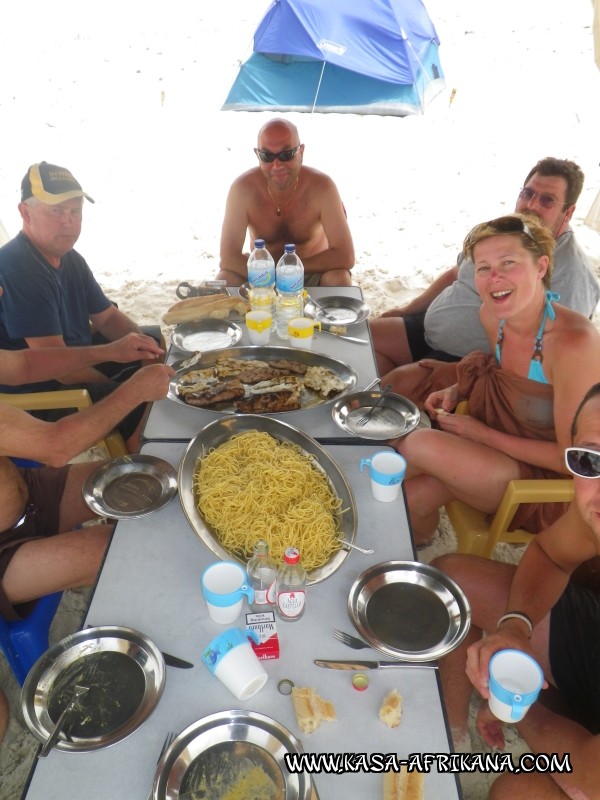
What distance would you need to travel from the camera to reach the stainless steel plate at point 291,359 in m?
2.73

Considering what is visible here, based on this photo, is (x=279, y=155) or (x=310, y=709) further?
(x=279, y=155)

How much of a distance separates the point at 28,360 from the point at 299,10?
9.34 metres

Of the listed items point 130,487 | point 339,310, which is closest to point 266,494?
point 130,487

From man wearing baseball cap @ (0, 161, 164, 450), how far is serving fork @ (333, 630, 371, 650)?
7.11 ft

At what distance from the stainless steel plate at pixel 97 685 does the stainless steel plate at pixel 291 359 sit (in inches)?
50.1

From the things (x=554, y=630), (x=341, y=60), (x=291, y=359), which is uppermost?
(x=341, y=60)

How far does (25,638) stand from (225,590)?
42.8 inches

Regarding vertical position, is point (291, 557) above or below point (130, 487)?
above

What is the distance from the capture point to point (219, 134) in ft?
34.4

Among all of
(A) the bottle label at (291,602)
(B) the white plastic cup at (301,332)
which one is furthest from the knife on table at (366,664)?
(B) the white plastic cup at (301,332)

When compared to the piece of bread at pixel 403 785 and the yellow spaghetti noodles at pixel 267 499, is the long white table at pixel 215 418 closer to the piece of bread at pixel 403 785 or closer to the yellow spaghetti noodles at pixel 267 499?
the yellow spaghetti noodles at pixel 267 499

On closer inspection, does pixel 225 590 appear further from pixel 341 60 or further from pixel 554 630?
pixel 341 60

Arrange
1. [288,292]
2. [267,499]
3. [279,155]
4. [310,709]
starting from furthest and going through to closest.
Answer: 1. [279,155]
2. [288,292]
3. [267,499]
4. [310,709]

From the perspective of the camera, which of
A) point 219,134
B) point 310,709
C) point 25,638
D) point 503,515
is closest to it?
point 310,709
